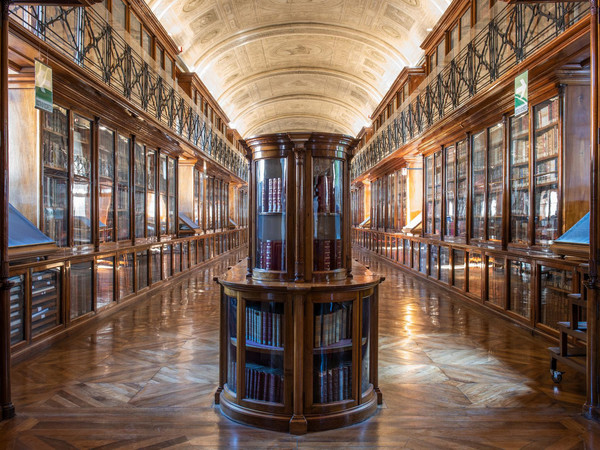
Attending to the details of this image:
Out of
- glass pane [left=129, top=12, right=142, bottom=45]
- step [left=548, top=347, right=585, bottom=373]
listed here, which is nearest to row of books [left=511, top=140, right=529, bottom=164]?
step [left=548, top=347, right=585, bottom=373]

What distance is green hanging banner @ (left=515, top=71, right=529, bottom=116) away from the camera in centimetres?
403

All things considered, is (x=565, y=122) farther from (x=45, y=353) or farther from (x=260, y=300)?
(x=45, y=353)

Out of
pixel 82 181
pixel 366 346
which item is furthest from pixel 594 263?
pixel 82 181

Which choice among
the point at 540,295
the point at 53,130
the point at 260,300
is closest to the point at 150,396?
the point at 260,300

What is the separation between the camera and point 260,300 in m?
2.79

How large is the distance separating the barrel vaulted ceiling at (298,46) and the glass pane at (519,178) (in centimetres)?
493

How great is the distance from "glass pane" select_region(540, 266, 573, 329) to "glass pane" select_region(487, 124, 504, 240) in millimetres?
1420

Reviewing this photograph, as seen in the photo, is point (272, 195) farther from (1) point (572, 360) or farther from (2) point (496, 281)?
(2) point (496, 281)

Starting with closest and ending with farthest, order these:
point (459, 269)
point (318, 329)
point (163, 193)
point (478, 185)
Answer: point (318, 329)
point (478, 185)
point (459, 269)
point (163, 193)

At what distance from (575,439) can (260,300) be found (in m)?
2.10

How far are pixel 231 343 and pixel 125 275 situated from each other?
13.8 ft

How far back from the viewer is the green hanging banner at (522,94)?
4027mm

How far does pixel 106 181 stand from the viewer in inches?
241

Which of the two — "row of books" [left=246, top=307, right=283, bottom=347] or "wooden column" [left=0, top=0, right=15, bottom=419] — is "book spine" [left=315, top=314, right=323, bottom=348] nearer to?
"row of books" [left=246, top=307, right=283, bottom=347]
